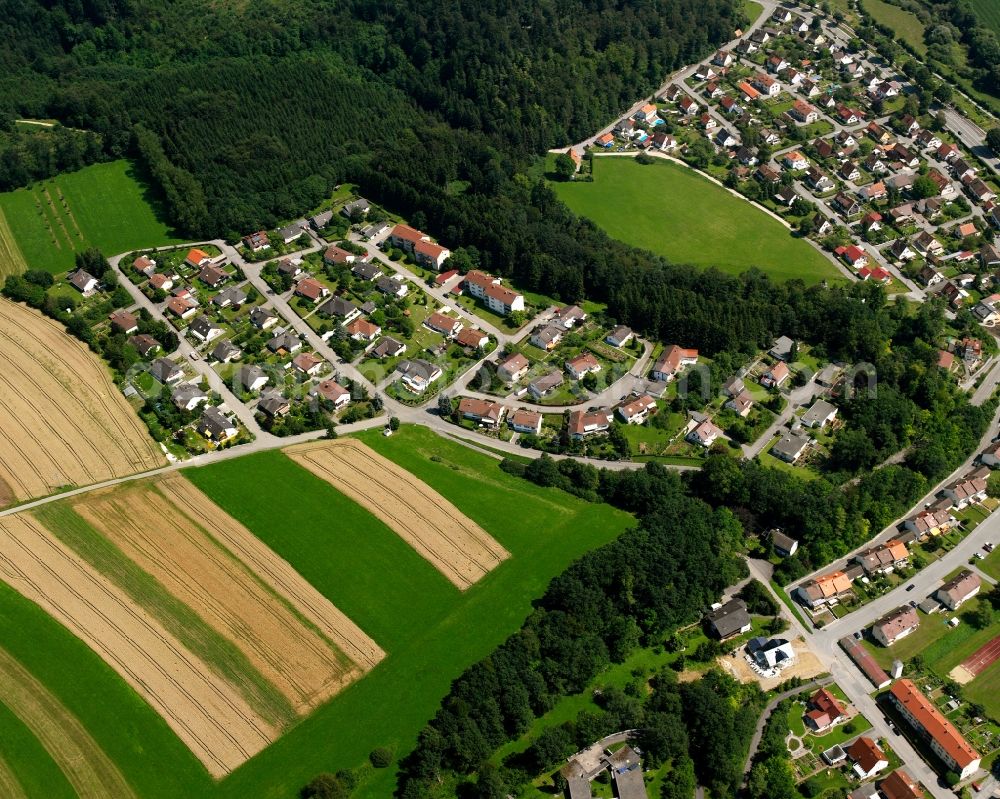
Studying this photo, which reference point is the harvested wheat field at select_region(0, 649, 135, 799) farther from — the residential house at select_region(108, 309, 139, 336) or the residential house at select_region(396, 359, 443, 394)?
the residential house at select_region(396, 359, 443, 394)

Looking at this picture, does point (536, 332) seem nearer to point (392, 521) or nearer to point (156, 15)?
point (392, 521)

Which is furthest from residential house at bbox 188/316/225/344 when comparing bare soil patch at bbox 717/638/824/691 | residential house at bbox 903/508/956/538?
residential house at bbox 903/508/956/538

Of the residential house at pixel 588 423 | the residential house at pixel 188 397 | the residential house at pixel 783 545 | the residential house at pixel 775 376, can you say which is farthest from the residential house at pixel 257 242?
the residential house at pixel 783 545

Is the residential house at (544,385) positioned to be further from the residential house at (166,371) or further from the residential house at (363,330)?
the residential house at (166,371)

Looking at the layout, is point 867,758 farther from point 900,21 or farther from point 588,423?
point 900,21

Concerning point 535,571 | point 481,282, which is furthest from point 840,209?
point 535,571
